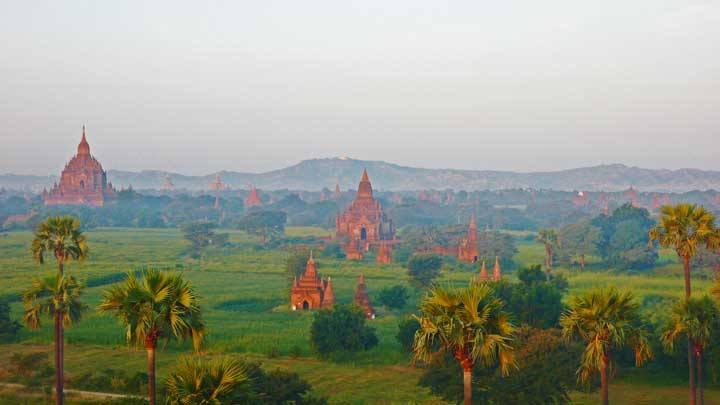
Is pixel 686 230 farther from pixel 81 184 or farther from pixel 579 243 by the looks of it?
pixel 81 184

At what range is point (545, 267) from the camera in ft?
254

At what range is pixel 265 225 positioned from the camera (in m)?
115

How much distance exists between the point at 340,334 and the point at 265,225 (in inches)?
3126

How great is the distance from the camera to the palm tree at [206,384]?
1689 cm

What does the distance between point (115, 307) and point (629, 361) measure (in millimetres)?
22309

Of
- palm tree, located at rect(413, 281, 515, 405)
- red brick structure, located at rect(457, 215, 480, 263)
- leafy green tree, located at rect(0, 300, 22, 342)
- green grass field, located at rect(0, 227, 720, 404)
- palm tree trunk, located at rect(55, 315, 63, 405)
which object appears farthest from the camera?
red brick structure, located at rect(457, 215, 480, 263)

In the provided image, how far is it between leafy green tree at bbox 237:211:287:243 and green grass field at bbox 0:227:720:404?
1027 centimetres

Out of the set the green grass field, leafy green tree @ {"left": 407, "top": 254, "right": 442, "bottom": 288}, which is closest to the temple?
the green grass field

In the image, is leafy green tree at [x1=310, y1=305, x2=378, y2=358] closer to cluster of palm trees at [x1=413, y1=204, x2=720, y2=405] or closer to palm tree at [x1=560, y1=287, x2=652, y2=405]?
cluster of palm trees at [x1=413, y1=204, x2=720, y2=405]

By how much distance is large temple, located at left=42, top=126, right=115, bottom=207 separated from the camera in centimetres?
16200

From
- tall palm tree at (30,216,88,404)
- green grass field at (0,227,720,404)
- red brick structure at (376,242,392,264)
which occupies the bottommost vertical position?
green grass field at (0,227,720,404)

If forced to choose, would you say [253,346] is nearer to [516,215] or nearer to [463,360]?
[463,360]

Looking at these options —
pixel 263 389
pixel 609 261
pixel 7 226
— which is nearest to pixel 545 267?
pixel 609 261

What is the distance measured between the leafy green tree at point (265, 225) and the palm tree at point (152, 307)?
90398 mm
